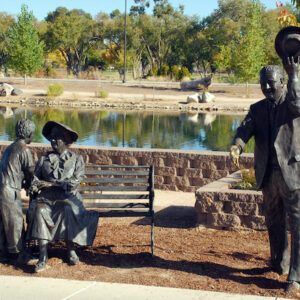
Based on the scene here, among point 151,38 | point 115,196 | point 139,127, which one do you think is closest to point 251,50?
point 139,127

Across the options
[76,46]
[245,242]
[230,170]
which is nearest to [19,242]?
[245,242]

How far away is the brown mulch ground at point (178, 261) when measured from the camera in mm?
5207

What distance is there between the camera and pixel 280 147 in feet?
16.3

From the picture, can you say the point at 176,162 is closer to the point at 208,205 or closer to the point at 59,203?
the point at 208,205

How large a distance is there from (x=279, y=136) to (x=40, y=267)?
8.96 feet

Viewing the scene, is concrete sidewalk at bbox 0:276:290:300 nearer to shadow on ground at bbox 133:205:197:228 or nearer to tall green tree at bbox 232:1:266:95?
shadow on ground at bbox 133:205:197:228

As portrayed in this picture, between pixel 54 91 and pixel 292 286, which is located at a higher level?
pixel 54 91

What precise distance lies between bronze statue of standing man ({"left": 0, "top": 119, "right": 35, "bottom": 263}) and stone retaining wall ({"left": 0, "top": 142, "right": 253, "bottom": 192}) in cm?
354

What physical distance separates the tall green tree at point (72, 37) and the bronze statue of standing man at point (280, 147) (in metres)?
56.5

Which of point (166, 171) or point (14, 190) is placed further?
point (166, 171)

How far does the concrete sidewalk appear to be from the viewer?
186 inches

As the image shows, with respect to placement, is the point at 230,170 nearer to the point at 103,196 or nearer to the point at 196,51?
the point at 103,196

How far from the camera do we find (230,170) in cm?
894

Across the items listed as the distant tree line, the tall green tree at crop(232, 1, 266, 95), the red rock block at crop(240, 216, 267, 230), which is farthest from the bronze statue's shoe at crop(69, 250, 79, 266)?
the distant tree line
